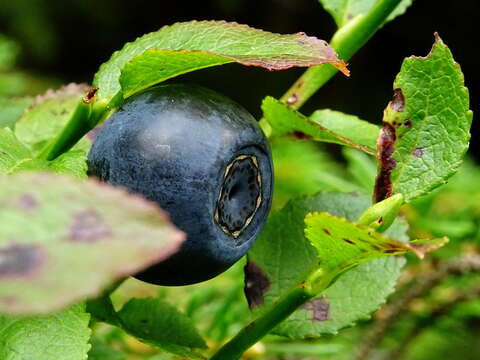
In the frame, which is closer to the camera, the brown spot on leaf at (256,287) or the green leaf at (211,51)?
the green leaf at (211,51)

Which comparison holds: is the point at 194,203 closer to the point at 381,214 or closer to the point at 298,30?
the point at 381,214

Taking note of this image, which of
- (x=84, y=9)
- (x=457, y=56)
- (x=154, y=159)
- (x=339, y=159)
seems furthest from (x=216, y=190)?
(x=457, y=56)

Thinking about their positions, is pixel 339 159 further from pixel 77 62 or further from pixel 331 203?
pixel 331 203

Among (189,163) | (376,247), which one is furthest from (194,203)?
(376,247)

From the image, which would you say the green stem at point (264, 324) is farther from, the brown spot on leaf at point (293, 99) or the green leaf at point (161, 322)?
the brown spot on leaf at point (293, 99)

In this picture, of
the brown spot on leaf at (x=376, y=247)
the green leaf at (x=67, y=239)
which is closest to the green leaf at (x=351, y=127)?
the brown spot on leaf at (x=376, y=247)

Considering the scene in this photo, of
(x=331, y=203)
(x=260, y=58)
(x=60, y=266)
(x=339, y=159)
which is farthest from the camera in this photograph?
(x=339, y=159)

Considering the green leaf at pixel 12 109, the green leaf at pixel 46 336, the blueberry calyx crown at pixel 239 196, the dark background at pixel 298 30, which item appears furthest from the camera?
the dark background at pixel 298 30
